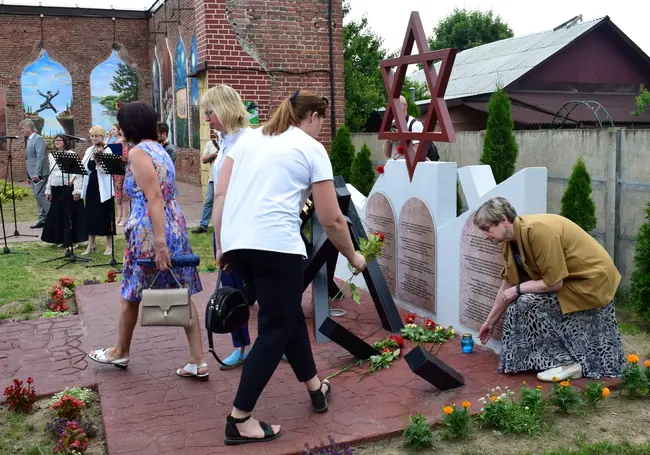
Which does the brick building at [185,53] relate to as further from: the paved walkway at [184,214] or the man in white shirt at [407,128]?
the man in white shirt at [407,128]

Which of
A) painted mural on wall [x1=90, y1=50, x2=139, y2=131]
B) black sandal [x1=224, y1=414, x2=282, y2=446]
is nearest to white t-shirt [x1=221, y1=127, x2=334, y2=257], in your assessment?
black sandal [x1=224, y1=414, x2=282, y2=446]

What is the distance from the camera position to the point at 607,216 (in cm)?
745

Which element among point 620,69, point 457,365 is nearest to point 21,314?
point 457,365

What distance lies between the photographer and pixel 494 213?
418 centimetres

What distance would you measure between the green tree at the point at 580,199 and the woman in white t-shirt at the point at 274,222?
446cm

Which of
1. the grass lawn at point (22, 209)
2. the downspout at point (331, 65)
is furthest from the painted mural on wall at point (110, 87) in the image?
the downspout at point (331, 65)

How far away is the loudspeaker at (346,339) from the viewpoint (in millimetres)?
4598

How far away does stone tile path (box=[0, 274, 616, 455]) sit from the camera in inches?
146

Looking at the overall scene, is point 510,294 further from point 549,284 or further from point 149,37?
point 149,37

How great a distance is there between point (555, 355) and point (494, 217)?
956mm

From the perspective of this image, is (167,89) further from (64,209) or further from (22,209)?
(64,209)

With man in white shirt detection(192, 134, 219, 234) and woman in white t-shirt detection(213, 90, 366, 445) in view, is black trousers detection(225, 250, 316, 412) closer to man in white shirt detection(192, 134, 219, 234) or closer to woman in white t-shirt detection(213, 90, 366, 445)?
woman in white t-shirt detection(213, 90, 366, 445)

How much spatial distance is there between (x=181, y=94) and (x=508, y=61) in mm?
9516

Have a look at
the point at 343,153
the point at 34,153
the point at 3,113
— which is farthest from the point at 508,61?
the point at 3,113
